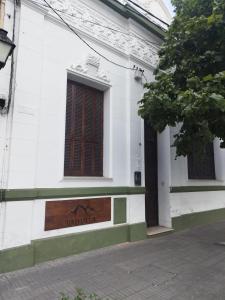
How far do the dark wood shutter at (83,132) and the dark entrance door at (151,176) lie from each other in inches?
74.3

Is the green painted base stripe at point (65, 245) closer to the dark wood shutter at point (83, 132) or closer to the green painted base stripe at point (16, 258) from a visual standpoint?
the green painted base stripe at point (16, 258)

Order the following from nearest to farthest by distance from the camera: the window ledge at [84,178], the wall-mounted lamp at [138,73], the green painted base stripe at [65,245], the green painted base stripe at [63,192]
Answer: the green painted base stripe at [65,245] < the green painted base stripe at [63,192] < the window ledge at [84,178] < the wall-mounted lamp at [138,73]

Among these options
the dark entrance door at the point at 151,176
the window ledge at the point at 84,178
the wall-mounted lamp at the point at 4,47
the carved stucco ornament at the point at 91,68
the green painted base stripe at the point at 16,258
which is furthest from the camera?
the dark entrance door at the point at 151,176

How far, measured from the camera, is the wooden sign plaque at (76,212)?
5086 mm

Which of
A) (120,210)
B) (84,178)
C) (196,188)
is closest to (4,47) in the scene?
(84,178)

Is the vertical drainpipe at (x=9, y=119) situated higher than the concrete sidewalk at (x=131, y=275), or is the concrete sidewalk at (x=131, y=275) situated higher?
the vertical drainpipe at (x=9, y=119)

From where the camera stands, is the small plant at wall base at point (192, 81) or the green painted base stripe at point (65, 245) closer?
the green painted base stripe at point (65, 245)

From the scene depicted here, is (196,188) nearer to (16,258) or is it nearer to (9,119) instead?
(16,258)

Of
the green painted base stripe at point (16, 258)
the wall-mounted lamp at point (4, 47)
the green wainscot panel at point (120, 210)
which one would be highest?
the wall-mounted lamp at point (4, 47)

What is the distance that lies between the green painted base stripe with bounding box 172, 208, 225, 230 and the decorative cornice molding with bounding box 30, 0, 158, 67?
4.83 m

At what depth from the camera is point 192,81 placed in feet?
16.3

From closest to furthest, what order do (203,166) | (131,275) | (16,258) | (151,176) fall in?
(131,275) → (16,258) → (151,176) → (203,166)

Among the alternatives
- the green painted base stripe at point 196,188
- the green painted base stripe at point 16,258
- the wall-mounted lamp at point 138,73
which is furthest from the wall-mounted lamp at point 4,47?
the green painted base stripe at point 196,188

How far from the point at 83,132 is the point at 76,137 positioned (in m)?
0.25
